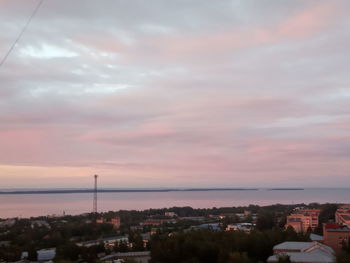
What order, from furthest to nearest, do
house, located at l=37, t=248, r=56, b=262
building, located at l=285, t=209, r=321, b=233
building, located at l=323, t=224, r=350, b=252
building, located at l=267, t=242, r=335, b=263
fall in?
1. building, located at l=285, t=209, r=321, b=233
2. house, located at l=37, t=248, r=56, b=262
3. building, located at l=323, t=224, r=350, b=252
4. building, located at l=267, t=242, r=335, b=263

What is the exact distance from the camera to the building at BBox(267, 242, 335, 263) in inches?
374

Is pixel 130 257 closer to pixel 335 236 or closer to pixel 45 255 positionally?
pixel 45 255

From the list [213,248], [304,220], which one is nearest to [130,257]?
[213,248]

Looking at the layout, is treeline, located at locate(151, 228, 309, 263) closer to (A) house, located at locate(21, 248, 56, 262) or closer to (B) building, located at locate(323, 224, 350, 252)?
(B) building, located at locate(323, 224, 350, 252)

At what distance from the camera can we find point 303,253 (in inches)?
393

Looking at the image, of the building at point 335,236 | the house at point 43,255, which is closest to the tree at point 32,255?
the house at point 43,255

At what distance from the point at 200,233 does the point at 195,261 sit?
2.30 m

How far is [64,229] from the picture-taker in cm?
2153

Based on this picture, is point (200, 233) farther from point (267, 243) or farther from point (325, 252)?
point (325, 252)

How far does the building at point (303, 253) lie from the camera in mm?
9492

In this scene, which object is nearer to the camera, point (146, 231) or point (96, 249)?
point (96, 249)

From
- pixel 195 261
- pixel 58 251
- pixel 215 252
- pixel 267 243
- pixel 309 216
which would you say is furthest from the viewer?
pixel 309 216

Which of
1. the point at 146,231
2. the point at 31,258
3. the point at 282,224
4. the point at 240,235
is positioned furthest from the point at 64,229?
the point at 240,235

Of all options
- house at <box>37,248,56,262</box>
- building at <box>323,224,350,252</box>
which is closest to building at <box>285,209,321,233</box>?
building at <box>323,224,350,252</box>
